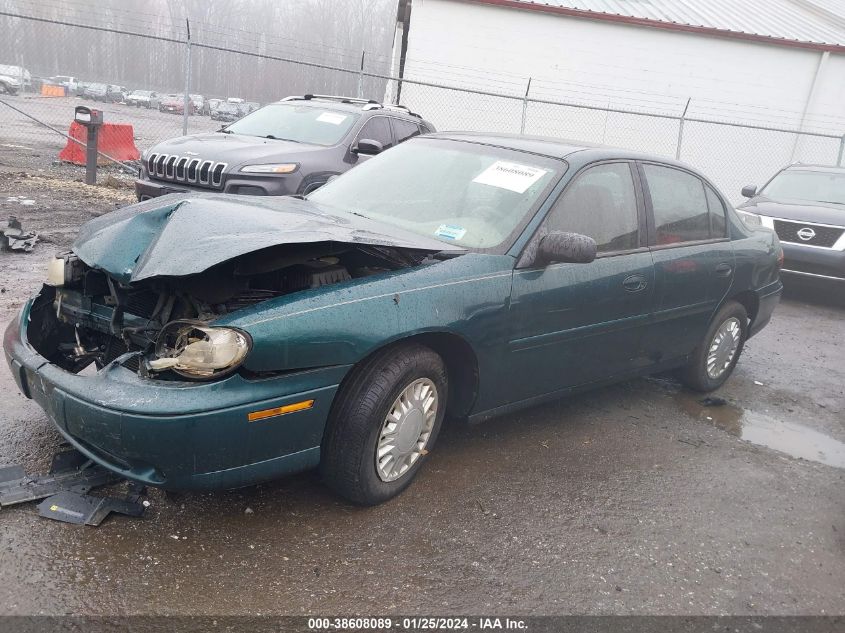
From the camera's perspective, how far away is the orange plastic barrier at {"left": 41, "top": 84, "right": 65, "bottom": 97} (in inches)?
1512

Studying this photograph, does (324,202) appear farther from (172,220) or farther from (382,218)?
(172,220)

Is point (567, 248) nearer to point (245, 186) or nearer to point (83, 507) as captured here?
point (83, 507)

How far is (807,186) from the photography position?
10031mm

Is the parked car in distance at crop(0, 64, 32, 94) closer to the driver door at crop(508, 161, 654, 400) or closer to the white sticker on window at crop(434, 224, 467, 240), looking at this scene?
the white sticker on window at crop(434, 224, 467, 240)

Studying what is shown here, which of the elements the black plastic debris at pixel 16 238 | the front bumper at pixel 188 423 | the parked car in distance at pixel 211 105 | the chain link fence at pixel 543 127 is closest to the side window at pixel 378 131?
the chain link fence at pixel 543 127

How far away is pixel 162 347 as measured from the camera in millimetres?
2869

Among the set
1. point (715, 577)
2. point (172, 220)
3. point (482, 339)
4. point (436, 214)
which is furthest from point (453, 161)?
point (715, 577)

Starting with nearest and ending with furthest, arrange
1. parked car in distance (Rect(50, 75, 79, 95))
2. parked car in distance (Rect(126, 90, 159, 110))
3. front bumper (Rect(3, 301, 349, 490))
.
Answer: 1. front bumper (Rect(3, 301, 349, 490))
2. parked car in distance (Rect(126, 90, 159, 110))
3. parked car in distance (Rect(50, 75, 79, 95))

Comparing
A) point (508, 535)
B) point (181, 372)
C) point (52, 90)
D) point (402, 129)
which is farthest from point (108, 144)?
point (52, 90)

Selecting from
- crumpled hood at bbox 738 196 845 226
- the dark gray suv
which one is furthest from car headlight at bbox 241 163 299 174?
crumpled hood at bbox 738 196 845 226

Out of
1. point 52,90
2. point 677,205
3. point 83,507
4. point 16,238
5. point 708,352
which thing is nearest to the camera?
point 83,507

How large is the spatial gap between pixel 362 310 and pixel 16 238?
5.68m

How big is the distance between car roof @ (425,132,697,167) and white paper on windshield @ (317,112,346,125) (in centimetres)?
443

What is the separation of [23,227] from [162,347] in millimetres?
6219
